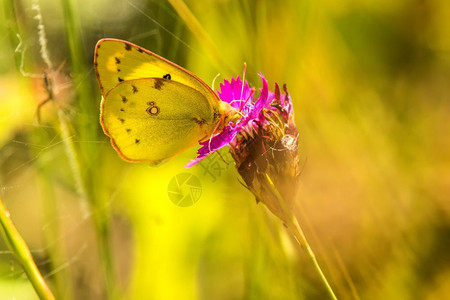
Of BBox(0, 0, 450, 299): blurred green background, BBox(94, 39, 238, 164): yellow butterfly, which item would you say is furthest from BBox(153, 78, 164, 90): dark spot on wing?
BBox(0, 0, 450, 299): blurred green background

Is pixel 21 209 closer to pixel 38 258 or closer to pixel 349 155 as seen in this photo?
pixel 38 258

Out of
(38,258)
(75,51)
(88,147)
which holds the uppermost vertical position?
(75,51)

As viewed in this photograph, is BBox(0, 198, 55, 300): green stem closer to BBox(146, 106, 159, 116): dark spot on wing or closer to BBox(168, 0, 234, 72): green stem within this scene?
BBox(146, 106, 159, 116): dark spot on wing

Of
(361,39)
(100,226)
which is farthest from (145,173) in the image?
(361,39)

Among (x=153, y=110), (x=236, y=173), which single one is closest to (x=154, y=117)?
(x=153, y=110)

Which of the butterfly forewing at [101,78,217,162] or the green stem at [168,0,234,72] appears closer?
the butterfly forewing at [101,78,217,162]

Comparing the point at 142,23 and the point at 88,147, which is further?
the point at 142,23

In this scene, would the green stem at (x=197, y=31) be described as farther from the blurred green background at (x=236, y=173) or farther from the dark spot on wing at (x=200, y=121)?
the dark spot on wing at (x=200, y=121)
